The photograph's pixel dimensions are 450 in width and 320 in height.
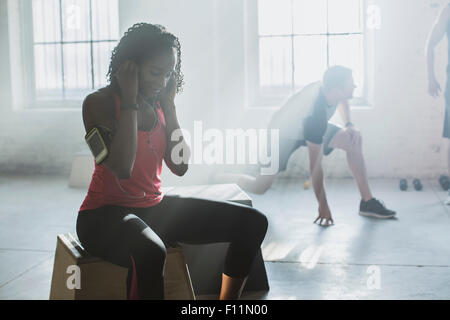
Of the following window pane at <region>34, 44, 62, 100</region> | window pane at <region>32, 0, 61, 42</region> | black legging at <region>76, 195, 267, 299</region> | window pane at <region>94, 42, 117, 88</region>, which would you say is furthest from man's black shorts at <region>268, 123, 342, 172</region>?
window pane at <region>32, 0, 61, 42</region>

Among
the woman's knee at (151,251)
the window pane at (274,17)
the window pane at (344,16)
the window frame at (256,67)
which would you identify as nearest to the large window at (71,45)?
the window frame at (256,67)

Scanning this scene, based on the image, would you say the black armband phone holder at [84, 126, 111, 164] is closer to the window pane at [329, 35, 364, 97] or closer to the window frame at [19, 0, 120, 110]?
the window pane at [329, 35, 364, 97]

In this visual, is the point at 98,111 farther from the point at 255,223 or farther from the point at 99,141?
the point at 255,223

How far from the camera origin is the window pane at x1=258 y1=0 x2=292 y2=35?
548cm

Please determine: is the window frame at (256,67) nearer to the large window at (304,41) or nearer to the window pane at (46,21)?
the large window at (304,41)

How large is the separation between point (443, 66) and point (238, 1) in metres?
1.99

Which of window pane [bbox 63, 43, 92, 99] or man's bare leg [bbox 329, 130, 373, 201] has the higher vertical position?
window pane [bbox 63, 43, 92, 99]

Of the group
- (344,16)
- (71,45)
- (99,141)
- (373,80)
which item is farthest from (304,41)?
(99,141)

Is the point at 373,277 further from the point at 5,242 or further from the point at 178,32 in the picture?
the point at 178,32

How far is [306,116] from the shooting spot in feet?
11.4

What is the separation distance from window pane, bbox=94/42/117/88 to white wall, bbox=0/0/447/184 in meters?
0.48

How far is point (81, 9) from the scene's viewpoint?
6008 mm

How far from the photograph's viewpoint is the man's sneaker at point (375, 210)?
3621 mm
